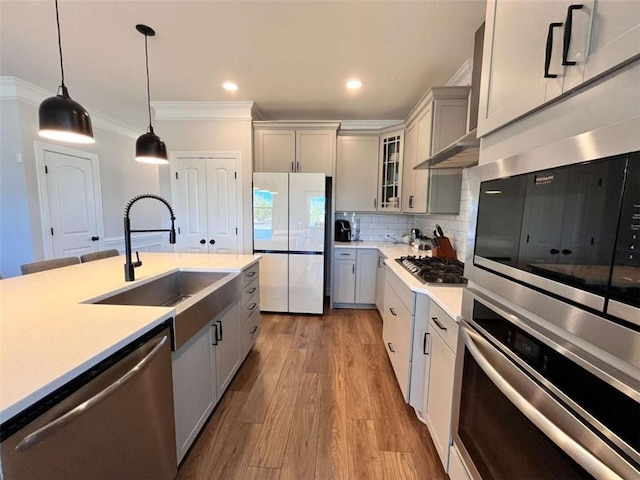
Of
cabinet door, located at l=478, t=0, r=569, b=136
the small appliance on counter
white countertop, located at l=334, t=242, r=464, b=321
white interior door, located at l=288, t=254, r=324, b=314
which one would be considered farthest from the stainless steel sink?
the small appliance on counter

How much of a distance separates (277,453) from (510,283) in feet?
4.97

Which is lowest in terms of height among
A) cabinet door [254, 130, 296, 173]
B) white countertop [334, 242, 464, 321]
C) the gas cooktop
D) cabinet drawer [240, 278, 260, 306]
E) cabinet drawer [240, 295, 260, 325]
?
cabinet drawer [240, 295, 260, 325]

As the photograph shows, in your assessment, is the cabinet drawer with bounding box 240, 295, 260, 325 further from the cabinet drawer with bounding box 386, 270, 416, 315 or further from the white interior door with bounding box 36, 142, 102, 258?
the white interior door with bounding box 36, 142, 102, 258

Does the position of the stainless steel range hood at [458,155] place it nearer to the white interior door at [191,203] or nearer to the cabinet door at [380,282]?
the cabinet door at [380,282]

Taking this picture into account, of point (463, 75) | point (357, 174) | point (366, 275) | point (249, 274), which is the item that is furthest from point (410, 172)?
point (249, 274)

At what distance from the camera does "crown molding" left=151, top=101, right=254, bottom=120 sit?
3299 millimetres

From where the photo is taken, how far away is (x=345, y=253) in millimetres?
3523

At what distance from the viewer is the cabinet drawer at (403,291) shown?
1666 mm

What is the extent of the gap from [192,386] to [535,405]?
1517 mm

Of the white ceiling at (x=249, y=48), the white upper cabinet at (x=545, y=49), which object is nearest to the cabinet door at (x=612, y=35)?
the white upper cabinet at (x=545, y=49)

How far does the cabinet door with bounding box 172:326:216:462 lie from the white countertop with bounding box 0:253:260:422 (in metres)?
0.34

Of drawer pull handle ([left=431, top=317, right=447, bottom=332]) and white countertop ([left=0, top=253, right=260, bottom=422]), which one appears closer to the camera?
white countertop ([left=0, top=253, right=260, bottom=422])

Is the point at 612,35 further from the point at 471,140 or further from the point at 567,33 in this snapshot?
the point at 471,140

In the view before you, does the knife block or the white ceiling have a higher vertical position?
the white ceiling
